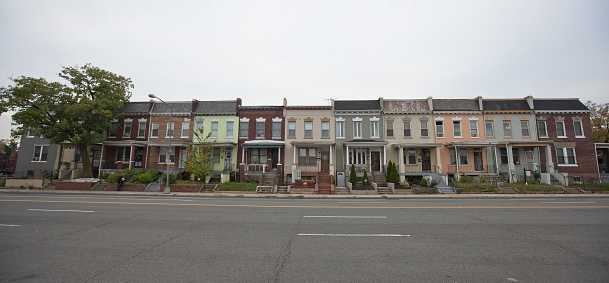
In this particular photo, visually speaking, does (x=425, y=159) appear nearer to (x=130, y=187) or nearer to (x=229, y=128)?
(x=229, y=128)

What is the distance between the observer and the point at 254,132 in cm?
2862

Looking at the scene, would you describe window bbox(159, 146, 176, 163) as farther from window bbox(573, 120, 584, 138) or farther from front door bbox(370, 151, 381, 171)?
window bbox(573, 120, 584, 138)

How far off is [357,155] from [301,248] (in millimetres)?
22001

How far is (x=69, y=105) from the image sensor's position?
24812 millimetres

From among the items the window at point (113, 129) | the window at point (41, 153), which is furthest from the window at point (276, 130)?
the window at point (41, 153)

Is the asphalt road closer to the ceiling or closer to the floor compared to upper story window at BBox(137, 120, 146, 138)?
closer to the floor

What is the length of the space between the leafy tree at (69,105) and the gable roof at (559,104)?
1712 inches

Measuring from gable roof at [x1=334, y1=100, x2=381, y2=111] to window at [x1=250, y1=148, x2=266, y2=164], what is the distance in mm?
9146

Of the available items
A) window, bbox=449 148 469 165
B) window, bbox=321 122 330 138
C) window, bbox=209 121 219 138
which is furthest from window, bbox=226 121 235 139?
window, bbox=449 148 469 165

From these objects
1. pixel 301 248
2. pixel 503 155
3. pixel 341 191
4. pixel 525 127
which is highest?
pixel 525 127

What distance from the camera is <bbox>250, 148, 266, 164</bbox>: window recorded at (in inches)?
1119

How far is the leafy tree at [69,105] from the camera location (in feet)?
80.0

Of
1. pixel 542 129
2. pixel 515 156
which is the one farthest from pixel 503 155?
pixel 542 129

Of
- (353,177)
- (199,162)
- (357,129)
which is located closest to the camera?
(353,177)
